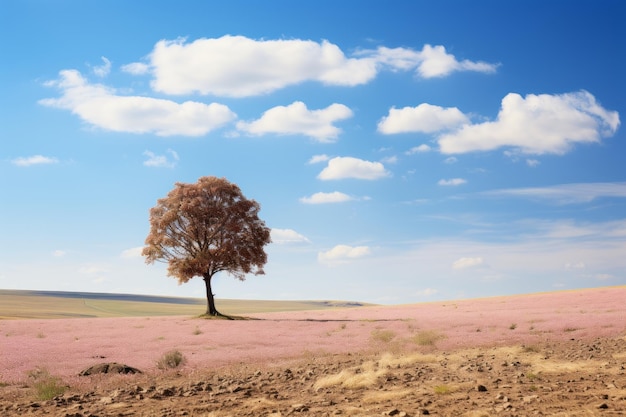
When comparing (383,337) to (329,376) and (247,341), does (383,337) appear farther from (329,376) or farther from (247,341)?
(329,376)

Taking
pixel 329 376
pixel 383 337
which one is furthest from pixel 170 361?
pixel 383 337

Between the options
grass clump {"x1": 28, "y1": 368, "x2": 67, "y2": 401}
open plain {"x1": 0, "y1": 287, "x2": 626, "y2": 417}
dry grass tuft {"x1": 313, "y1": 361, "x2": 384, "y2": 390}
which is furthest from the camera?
dry grass tuft {"x1": 313, "y1": 361, "x2": 384, "y2": 390}

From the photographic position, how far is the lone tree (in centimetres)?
5331

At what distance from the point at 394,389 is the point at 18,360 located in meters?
16.6

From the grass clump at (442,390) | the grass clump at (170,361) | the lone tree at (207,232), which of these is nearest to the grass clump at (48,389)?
the grass clump at (170,361)

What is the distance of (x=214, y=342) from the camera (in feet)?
99.3

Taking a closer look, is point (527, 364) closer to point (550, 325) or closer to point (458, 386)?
point (458, 386)

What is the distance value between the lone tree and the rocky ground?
33.1 m

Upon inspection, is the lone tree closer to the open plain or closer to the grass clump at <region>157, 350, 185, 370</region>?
the open plain

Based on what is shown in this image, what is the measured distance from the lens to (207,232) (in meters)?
54.3

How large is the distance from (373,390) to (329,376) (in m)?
2.08

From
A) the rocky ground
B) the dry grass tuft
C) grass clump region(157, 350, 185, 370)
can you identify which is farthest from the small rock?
grass clump region(157, 350, 185, 370)

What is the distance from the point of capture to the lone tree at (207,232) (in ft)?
175

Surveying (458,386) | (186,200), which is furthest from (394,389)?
(186,200)
